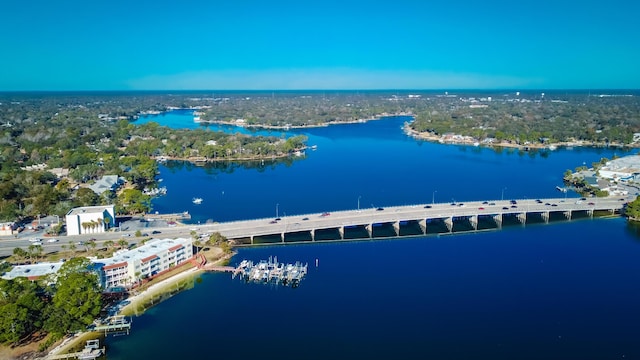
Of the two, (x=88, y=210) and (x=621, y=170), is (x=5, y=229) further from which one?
(x=621, y=170)

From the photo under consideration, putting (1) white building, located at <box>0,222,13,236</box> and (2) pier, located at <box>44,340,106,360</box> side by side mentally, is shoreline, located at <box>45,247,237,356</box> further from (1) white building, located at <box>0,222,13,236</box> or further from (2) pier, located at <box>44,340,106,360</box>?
(1) white building, located at <box>0,222,13,236</box>

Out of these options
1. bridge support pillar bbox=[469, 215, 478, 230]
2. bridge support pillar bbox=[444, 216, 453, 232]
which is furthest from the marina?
bridge support pillar bbox=[469, 215, 478, 230]

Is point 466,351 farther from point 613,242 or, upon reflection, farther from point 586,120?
point 586,120

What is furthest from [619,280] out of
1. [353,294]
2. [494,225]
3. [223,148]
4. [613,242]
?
[223,148]

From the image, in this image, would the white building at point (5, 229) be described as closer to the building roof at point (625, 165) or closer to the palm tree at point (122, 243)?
the palm tree at point (122, 243)

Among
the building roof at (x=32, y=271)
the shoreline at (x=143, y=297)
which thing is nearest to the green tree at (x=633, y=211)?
the shoreline at (x=143, y=297)

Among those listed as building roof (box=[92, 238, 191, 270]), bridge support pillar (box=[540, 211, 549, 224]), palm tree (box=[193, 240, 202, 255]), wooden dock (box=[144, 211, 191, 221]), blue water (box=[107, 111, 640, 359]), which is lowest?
blue water (box=[107, 111, 640, 359])

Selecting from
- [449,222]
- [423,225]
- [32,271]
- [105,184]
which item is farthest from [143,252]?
[449,222]
